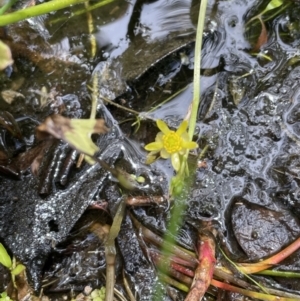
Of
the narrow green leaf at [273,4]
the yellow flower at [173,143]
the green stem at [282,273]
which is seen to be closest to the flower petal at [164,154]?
the yellow flower at [173,143]

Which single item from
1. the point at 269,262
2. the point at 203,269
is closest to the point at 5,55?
the point at 203,269

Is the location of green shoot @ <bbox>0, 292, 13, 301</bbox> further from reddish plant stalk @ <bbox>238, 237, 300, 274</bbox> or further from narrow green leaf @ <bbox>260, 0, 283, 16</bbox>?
narrow green leaf @ <bbox>260, 0, 283, 16</bbox>

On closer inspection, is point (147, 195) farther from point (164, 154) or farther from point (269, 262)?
point (269, 262)

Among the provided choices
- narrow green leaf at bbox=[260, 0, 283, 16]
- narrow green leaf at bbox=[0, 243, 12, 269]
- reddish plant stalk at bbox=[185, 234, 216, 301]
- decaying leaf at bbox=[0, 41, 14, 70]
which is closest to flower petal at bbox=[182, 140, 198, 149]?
reddish plant stalk at bbox=[185, 234, 216, 301]

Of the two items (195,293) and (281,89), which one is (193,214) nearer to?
(195,293)

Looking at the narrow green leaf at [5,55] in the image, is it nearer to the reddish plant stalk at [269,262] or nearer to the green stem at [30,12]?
the green stem at [30,12]

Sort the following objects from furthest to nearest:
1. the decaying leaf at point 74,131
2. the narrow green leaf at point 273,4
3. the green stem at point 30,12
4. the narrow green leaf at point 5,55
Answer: the narrow green leaf at point 273,4, the green stem at point 30,12, the narrow green leaf at point 5,55, the decaying leaf at point 74,131
